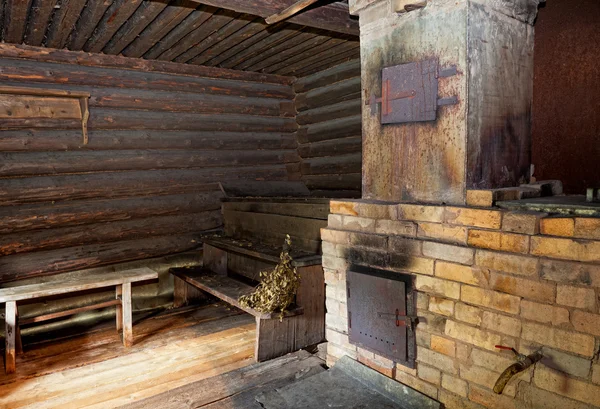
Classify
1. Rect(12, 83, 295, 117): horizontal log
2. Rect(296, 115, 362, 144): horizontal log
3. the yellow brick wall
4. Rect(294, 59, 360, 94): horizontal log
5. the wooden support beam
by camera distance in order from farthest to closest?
Rect(296, 115, 362, 144): horizontal log < Rect(294, 59, 360, 94): horizontal log < Rect(12, 83, 295, 117): horizontal log < the wooden support beam < the yellow brick wall

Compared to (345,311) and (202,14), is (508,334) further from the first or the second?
(202,14)

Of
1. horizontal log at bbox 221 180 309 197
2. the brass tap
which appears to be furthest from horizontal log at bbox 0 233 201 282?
the brass tap

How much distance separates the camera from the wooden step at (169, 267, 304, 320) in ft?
14.7

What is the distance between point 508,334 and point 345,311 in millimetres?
1443

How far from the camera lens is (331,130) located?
7.15m

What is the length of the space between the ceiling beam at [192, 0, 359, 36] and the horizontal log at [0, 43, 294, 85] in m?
2.57

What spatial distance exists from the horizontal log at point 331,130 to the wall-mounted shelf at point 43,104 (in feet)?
11.7

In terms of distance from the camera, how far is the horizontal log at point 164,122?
5625 millimetres

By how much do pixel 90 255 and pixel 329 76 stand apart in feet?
15.2

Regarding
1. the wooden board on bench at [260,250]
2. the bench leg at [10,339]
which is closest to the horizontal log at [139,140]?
the wooden board on bench at [260,250]

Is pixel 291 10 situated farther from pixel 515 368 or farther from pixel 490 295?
pixel 515 368

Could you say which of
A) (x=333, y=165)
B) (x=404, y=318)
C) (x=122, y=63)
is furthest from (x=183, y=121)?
(x=404, y=318)

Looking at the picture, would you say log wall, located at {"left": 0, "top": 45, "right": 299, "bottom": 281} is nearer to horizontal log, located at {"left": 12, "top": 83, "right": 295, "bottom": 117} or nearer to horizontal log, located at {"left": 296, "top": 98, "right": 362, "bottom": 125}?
horizontal log, located at {"left": 12, "top": 83, "right": 295, "bottom": 117}

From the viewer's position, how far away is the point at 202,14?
4.64 metres
